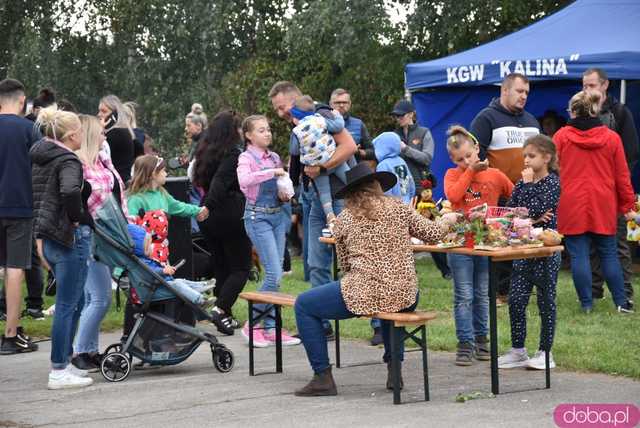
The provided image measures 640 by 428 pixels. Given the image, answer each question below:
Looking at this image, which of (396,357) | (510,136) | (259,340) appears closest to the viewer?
(396,357)

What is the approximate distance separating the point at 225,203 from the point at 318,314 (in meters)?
2.99

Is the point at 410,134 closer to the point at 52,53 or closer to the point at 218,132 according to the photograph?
the point at 218,132

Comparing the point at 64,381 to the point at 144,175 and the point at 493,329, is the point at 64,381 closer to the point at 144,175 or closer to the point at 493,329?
the point at 144,175

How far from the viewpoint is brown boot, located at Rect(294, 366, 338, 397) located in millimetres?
7621

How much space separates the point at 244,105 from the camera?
2388cm

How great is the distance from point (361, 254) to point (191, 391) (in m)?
1.50

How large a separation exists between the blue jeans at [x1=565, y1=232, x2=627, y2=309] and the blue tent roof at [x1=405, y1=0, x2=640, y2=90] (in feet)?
9.99

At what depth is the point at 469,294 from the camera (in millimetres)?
8586

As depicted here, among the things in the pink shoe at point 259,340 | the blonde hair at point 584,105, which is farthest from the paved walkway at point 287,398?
the blonde hair at point 584,105

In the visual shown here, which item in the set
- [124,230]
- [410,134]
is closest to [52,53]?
[410,134]

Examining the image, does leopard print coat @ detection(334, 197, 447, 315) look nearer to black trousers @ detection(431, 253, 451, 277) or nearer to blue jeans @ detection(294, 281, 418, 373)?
blue jeans @ detection(294, 281, 418, 373)

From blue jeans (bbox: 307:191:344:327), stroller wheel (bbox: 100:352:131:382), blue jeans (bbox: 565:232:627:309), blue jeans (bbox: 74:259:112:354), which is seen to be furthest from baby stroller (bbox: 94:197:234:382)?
blue jeans (bbox: 565:232:627:309)

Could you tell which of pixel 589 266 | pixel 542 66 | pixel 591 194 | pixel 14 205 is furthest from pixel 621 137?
pixel 14 205

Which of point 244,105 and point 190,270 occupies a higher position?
point 244,105
